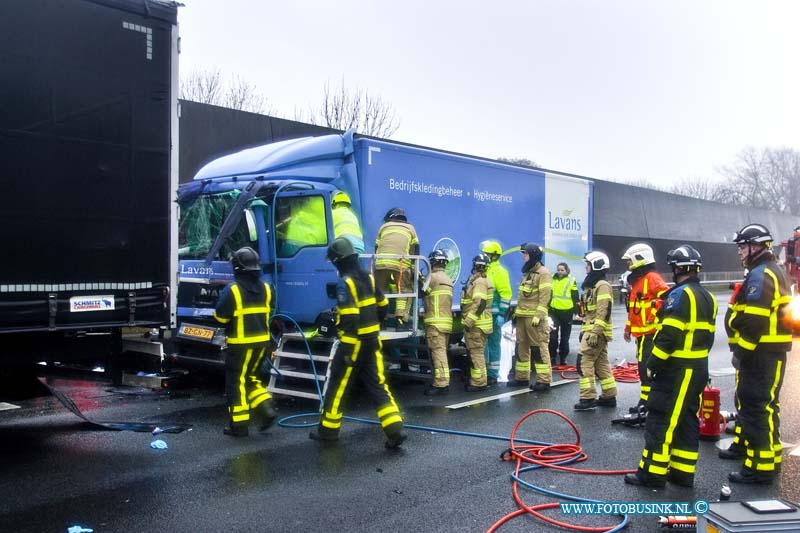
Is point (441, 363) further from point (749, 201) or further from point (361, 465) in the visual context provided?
point (749, 201)

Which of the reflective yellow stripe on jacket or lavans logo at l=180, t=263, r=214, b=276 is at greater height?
lavans logo at l=180, t=263, r=214, b=276

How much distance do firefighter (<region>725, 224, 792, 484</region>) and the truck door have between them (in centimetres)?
→ 433

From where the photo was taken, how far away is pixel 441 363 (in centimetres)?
887

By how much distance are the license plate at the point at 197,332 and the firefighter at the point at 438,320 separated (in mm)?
2704

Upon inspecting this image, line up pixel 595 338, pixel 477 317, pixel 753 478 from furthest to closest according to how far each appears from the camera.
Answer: pixel 477 317 < pixel 595 338 < pixel 753 478

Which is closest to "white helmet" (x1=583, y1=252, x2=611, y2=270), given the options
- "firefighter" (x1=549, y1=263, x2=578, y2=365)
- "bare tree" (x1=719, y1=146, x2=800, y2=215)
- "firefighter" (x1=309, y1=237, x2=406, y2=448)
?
"firefighter" (x1=309, y1=237, x2=406, y2=448)

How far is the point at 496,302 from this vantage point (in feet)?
32.2

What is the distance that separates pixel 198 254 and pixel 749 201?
78.1 m

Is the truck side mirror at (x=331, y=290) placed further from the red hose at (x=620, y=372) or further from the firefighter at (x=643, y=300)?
the red hose at (x=620, y=372)

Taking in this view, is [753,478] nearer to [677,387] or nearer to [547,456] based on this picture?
[677,387]

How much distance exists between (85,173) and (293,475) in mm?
2800

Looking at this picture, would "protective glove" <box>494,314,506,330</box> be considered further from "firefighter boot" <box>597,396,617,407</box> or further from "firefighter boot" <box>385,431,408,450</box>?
"firefighter boot" <box>385,431,408,450</box>

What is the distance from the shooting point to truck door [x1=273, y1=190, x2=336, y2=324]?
8.11 metres

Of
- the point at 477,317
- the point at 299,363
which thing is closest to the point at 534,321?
the point at 477,317
